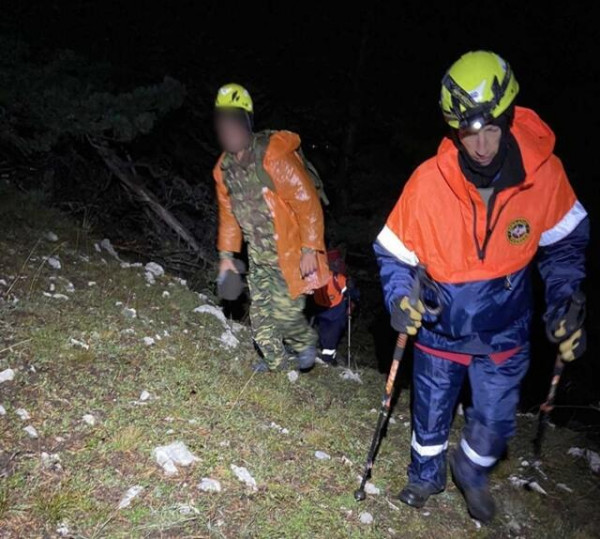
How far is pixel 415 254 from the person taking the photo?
3.47 m

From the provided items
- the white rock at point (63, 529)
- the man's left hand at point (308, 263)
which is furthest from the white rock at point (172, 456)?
the man's left hand at point (308, 263)

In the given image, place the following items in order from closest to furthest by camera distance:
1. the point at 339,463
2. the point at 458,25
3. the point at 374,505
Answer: the point at 374,505 → the point at 339,463 → the point at 458,25

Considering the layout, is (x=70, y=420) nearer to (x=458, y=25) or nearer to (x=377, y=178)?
(x=377, y=178)

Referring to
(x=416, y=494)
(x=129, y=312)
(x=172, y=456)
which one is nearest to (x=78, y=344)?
(x=129, y=312)

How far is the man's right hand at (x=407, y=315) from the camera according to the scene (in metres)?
3.33

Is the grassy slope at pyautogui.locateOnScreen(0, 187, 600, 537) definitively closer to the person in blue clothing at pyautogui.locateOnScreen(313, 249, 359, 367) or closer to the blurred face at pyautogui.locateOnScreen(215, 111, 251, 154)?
the person in blue clothing at pyautogui.locateOnScreen(313, 249, 359, 367)

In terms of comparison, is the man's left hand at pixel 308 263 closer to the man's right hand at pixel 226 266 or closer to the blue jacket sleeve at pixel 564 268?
the man's right hand at pixel 226 266

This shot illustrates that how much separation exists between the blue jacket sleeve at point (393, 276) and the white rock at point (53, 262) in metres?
3.71

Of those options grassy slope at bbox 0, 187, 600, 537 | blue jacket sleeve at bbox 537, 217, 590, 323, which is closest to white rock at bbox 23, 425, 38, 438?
grassy slope at bbox 0, 187, 600, 537

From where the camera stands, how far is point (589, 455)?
499 cm

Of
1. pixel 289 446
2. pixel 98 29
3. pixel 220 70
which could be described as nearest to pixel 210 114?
pixel 220 70

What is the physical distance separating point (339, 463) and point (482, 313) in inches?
58.6

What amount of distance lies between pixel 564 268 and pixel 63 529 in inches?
122

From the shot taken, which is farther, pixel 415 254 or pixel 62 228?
pixel 62 228
